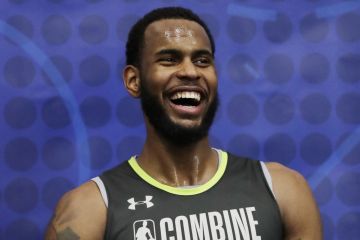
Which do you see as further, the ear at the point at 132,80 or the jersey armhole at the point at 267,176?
the ear at the point at 132,80

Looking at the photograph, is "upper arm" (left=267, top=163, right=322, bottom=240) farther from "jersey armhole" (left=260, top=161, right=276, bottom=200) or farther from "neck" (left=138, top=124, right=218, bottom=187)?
"neck" (left=138, top=124, right=218, bottom=187)

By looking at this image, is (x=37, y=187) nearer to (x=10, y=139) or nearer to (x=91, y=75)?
(x=10, y=139)

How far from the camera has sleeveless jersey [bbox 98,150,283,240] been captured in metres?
1.11

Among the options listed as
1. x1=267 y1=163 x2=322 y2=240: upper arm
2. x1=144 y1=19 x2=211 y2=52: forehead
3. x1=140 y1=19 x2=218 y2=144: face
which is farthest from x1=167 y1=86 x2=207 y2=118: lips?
x1=267 y1=163 x2=322 y2=240: upper arm

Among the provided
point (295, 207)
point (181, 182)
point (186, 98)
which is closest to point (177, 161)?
point (181, 182)

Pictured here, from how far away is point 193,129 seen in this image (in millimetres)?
1168

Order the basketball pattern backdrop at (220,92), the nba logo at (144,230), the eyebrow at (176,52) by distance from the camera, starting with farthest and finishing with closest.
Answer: the basketball pattern backdrop at (220,92)
the eyebrow at (176,52)
the nba logo at (144,230)

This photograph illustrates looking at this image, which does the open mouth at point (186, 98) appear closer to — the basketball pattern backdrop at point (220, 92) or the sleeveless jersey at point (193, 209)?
the sleeveless jersey at point (193, 209)

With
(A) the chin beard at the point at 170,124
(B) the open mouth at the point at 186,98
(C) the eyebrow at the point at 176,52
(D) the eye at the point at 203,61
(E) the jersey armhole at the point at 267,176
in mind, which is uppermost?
(C) the eyebrow at the point at 176,52

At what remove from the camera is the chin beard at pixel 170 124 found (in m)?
1.17

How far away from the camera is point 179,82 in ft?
3.86

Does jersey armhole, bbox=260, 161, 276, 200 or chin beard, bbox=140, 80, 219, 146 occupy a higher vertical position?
chin beard, bbox=140, 80, 219, 146

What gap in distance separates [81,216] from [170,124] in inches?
10.6

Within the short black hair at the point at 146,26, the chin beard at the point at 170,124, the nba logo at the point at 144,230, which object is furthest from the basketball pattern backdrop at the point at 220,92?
the nba logo at the point at 144,230
